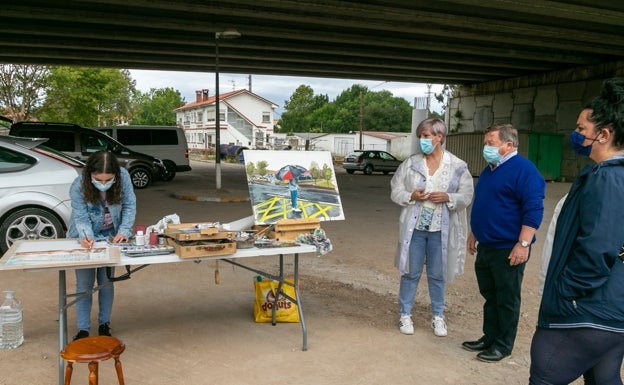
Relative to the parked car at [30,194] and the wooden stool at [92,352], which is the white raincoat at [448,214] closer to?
the wooden stool at [92,352]

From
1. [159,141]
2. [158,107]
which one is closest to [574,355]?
[159,141]

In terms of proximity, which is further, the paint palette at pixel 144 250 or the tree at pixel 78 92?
the tree at pixel 78 92

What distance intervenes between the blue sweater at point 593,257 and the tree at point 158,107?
76827 millimetres

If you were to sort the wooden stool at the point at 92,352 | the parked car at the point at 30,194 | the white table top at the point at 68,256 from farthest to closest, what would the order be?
1. the parked car at the point at 30,194
2. the white table top at the point at 68,256
3. the wooden stool at the point at 92,352

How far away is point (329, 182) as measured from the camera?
490 centimetres

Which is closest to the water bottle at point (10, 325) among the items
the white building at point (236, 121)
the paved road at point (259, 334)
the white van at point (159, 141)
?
the paved road at point (259, 334)

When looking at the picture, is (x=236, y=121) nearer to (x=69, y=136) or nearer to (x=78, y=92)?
(x=78, y=92)

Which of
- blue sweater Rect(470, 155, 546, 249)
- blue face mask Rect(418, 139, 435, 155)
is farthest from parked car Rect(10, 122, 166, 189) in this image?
blue sweater Rect(470, 155, 546, 249)

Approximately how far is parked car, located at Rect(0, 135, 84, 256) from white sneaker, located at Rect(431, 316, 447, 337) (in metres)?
4.99

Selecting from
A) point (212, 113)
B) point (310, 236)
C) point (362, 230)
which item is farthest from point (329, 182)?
point (212, 113)

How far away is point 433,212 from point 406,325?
43.0 inches

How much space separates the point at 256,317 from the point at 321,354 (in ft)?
3.11

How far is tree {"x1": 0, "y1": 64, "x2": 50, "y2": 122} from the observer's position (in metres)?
27.0

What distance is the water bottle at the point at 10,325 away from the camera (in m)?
4.08
